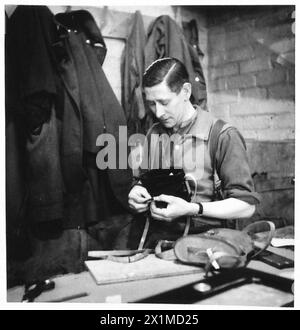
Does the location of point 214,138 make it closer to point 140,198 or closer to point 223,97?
point 140,198

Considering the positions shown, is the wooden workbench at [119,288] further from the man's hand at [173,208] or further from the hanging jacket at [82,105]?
the hanging jacket at [82,105]

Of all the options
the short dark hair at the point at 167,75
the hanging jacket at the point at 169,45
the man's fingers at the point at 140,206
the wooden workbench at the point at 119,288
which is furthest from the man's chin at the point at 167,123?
the wooden workbench at the point at 119,288

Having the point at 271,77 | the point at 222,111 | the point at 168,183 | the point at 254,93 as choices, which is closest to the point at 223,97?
the point at 222,111

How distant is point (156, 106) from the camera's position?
127 cm

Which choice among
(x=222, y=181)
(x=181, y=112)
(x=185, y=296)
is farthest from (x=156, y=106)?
(x=185, y=296)

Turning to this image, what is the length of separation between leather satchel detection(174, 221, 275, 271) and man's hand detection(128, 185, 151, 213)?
24cm

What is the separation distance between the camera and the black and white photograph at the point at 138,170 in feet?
2.87

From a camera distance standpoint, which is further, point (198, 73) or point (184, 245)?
point (198, 73)

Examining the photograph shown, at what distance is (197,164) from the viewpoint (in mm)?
1242

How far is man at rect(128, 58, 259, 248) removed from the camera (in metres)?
1.09

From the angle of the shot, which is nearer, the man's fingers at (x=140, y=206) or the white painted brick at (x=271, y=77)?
the man's fingers at (x=140, y=206)

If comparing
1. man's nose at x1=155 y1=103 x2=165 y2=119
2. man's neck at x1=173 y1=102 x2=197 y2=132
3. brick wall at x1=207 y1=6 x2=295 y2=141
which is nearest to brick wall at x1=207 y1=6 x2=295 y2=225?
brick wall at x1=207 y1=6 x2=295 y2=141
